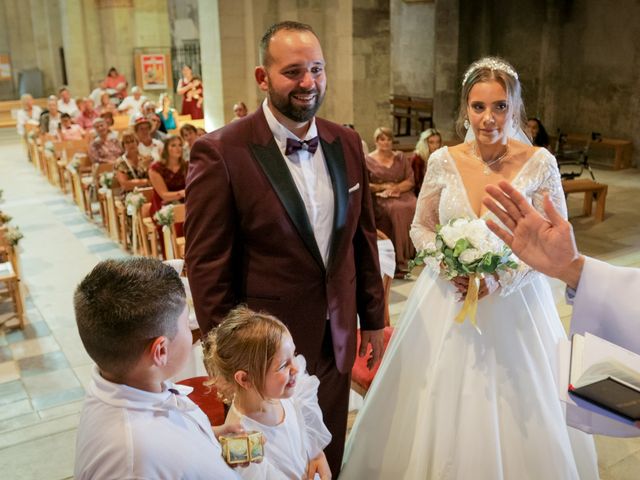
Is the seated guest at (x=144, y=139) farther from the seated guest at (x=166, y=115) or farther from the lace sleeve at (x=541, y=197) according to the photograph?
the lace sleeve at (x=541, y=197)

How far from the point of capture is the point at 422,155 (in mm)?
7855

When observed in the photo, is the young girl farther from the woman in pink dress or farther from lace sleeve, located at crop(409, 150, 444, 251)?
the woman in pink dress

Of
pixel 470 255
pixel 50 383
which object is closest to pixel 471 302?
pixel 470 255

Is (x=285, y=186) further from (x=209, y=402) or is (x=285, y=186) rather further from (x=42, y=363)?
(x=42, y=363)

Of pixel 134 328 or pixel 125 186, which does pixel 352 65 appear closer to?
pixel 125 186

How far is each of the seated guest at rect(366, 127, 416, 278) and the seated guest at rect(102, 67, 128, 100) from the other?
39.1ft

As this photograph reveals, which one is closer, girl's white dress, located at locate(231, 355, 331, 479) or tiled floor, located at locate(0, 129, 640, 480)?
girl's white dress, located at locate(231, 355, 331, 479)

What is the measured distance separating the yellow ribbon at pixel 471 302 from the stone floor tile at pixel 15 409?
113 inches

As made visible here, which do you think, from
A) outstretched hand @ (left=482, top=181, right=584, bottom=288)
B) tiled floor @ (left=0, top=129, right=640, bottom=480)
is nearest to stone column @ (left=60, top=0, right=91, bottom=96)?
tiled floor @ (left=0, top=129, right=640, bottom=480)

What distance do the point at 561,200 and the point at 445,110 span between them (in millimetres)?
12263

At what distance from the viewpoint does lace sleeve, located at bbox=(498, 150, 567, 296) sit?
2932 mm

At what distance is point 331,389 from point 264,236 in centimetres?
69

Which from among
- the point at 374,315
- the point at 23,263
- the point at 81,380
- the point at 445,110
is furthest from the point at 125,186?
the point at 445,110

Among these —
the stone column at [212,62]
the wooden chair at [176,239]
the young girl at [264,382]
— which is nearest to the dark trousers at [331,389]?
the young girl at [264,382]
